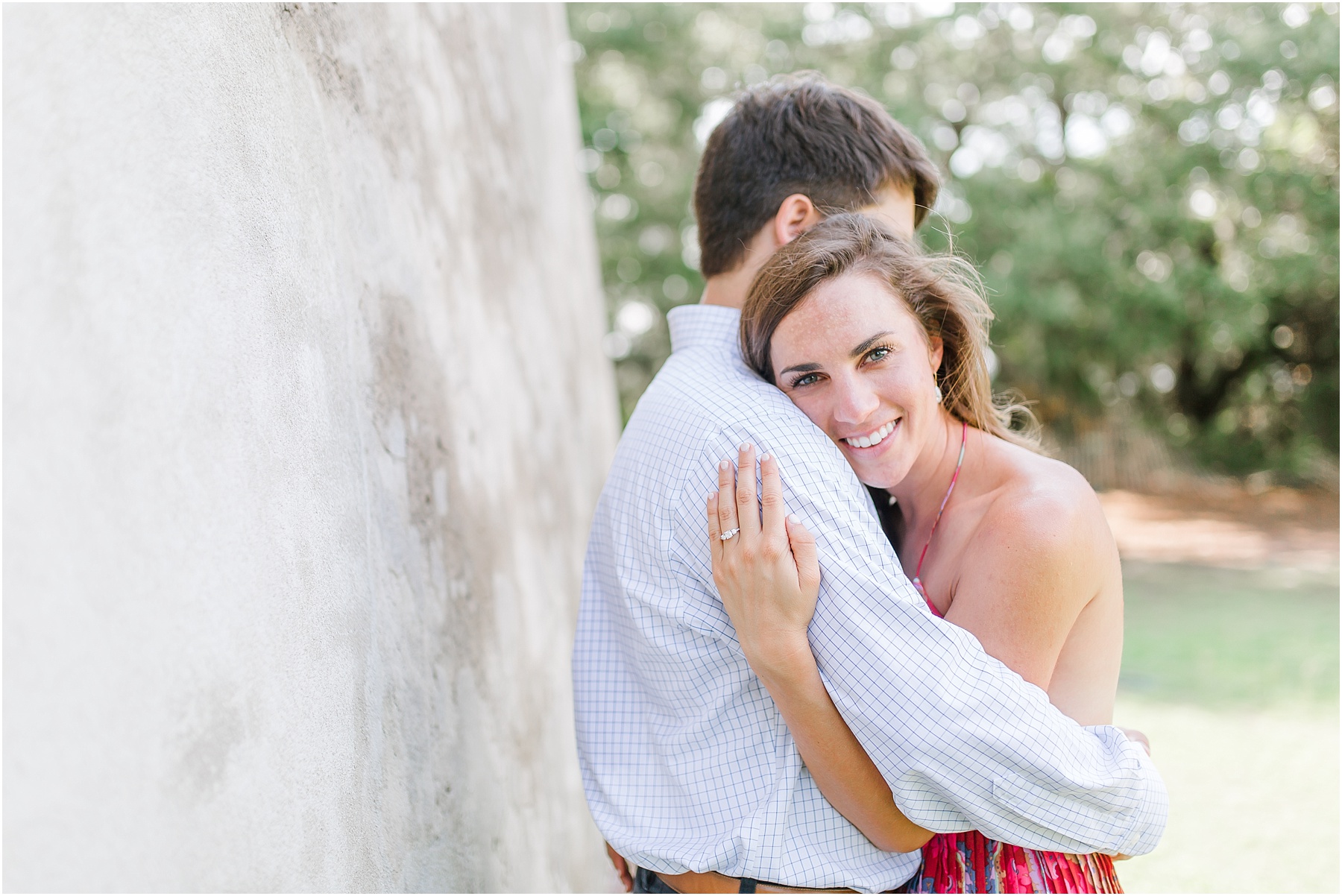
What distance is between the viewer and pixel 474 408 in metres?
2.68

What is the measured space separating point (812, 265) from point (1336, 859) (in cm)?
479

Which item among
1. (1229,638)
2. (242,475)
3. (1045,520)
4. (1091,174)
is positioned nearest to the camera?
(242,475)

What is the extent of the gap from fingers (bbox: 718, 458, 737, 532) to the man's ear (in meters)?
0.73

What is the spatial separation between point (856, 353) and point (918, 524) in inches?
17.3

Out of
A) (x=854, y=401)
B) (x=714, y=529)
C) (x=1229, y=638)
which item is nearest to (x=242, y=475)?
(x=714, y=529)

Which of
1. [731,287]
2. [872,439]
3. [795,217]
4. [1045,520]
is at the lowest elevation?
[1045,520]

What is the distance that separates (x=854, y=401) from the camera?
1.68 metres

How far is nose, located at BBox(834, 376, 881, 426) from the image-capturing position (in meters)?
1.68

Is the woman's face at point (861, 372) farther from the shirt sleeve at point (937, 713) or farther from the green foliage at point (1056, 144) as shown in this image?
the green foliage at point (1056, 144)

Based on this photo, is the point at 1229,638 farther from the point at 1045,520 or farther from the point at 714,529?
the point at 714,529

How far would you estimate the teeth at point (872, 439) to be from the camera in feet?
5.73

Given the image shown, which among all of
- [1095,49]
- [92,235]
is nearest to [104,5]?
[92,235]

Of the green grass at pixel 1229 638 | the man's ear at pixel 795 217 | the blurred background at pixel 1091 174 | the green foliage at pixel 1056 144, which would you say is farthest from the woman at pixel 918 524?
the green foliage at pixel 1056 144

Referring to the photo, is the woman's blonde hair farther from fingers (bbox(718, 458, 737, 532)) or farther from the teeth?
fingers (bbox(718, 458, 737, 532))
